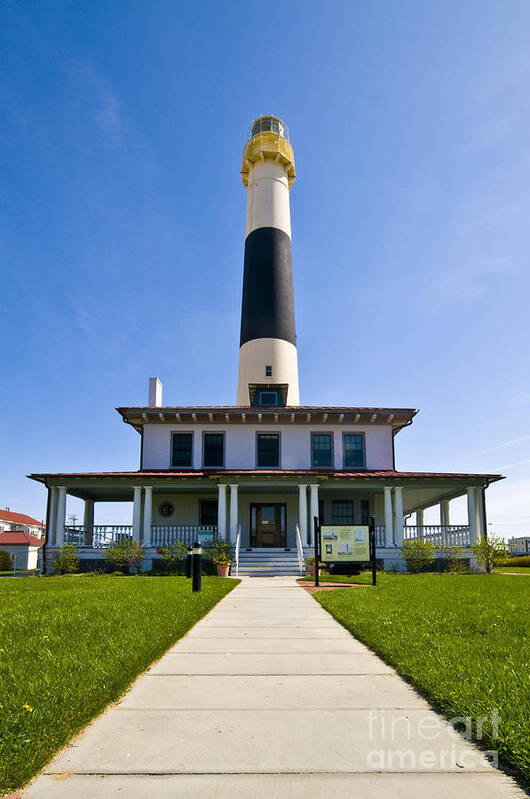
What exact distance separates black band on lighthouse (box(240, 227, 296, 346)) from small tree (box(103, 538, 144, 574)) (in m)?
15.0

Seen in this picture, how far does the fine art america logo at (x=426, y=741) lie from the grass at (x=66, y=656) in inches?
76.3

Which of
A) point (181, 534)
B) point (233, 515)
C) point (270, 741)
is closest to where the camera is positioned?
point (270, 741)

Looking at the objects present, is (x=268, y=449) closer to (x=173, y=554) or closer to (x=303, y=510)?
(x=303, y=510)

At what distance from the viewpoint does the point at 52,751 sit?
346cm

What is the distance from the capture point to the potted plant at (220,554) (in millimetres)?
20047

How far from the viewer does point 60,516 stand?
24547mm

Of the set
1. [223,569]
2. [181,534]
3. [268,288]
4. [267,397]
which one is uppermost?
[268,288]

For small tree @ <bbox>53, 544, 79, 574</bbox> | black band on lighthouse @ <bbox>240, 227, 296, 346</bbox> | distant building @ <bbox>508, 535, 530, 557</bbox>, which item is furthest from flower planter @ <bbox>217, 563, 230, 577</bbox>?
distant building @ <bbox>508, 535, 530, 557</bbox>

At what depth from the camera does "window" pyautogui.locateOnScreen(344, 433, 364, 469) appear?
89.1 feet

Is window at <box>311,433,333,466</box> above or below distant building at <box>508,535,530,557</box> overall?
above

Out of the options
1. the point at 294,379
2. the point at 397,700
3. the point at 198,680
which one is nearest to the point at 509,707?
the point at 397,700

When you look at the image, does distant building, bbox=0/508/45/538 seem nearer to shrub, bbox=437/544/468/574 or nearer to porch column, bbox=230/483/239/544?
Result: porch column, bbox=230/483/239/544

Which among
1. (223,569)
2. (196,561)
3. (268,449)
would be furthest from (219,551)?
(196,561)

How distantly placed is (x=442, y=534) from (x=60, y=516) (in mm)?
16096
